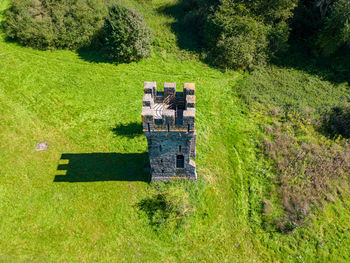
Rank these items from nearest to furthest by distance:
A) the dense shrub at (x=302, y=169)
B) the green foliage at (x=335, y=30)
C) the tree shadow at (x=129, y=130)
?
1. the dense shrub at (x=302, y=169)
2. the tree shadow at (x=129, y=130)
3. the green foliage at (x=335, y=30)

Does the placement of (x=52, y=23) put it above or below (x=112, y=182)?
above

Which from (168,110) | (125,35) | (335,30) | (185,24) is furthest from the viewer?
(185,24)

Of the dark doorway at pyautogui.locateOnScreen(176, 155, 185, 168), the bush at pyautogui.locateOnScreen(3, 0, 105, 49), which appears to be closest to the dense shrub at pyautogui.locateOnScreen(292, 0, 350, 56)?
the dark doorway at pyautogui.locateOnScreen(176, 155, 185, 168)

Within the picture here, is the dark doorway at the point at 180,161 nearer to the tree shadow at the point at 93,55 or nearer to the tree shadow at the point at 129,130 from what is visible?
the tree shadow at the point at 129,130

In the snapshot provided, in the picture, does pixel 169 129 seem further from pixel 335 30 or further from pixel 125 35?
pixel 335 30

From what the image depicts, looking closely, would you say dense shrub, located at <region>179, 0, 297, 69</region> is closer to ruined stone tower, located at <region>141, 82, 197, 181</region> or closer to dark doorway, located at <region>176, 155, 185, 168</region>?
ruined stone tower, located at <region>141, 82, 197, 181</region>

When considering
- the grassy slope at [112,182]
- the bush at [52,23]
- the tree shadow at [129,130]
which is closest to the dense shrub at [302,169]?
the grassy slope at [112,182]

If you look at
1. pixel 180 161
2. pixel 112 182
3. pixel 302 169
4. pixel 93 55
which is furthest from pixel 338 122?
pixel 93 55
